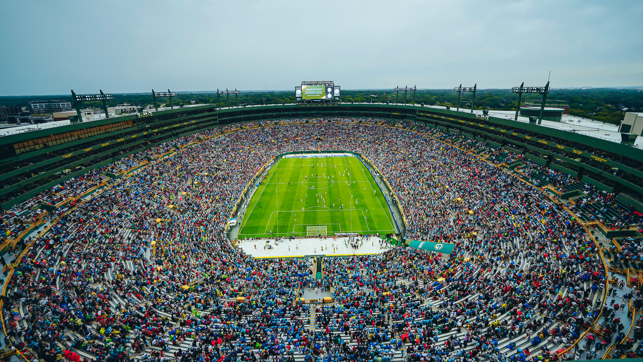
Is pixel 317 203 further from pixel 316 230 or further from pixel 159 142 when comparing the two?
pixel 159 142

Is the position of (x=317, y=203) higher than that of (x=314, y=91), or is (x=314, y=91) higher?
(x=314, y=91)

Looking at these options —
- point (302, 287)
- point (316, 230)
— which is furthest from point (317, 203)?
point (302, 287)

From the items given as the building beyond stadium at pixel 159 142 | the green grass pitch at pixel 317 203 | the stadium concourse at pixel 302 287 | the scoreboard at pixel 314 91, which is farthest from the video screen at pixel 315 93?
the stadium concourse at pixel 302 287

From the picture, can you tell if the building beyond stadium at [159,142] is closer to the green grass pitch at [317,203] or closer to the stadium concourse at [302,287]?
the stadium concourse at [302,287]

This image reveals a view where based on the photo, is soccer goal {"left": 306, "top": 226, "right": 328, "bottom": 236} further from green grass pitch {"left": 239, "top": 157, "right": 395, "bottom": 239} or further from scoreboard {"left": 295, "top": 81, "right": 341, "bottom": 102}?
scoreboard {"left": 295, "top": 81, "right": 341, "bottom": 102}

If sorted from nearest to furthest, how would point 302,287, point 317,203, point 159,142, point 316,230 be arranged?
point 302,287 → point 316,230 → point 317,203 → point 159,142

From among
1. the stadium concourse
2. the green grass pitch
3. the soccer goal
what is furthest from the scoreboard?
the soccer goal

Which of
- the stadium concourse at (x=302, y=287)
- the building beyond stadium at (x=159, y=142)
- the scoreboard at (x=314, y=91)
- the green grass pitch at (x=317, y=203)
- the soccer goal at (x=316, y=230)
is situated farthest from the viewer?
the scoreboard at (x=314, y=91)
